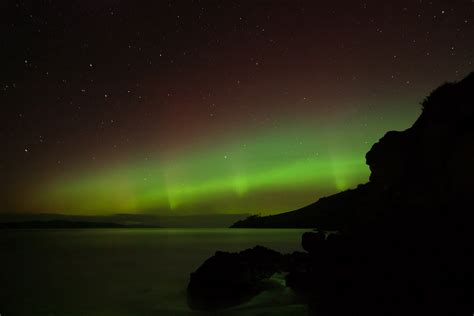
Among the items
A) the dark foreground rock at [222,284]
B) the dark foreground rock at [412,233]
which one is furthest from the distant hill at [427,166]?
the dark foreground rock at [222,284]

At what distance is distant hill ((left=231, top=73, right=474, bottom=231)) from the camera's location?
1792cm

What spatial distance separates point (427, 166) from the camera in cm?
2061

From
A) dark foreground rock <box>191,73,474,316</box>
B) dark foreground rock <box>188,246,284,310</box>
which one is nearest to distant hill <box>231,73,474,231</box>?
dark foreground rock <box>191,73,474,316</box>

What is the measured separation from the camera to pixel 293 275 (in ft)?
83.9

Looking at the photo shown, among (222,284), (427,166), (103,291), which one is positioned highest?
(427,166)

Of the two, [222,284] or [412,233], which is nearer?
[412,233]

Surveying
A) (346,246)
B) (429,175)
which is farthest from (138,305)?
(429,175)

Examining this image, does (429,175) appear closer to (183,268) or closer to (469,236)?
Answer: (469,236)

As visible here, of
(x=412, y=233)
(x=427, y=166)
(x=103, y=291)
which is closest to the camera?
(x=412, y=233)

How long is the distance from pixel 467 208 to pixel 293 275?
11910 millimetres

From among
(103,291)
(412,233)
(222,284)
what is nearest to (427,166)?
(412,233)

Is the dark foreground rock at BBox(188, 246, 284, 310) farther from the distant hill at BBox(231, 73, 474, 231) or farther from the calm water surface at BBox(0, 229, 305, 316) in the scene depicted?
the distant hill at BBox(231, 73, 474, 231)

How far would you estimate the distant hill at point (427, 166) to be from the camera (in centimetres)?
1792

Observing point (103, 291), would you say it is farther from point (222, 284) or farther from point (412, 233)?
point (412, 233)
